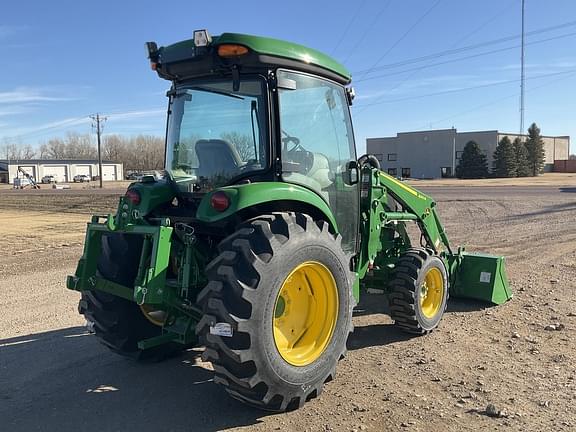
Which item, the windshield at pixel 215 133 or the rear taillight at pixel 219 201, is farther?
the windshield at pixel 215 133

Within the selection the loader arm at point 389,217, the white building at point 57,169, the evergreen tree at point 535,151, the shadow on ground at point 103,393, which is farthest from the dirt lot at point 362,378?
the white building at point 57,169

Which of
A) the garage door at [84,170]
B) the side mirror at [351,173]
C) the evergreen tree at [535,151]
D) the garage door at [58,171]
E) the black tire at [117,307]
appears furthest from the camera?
the garage door at [84,170]

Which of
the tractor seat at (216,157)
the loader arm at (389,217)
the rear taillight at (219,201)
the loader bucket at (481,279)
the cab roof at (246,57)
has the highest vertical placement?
the cab roof at (246,57)

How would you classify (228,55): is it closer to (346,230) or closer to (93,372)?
(346,230)

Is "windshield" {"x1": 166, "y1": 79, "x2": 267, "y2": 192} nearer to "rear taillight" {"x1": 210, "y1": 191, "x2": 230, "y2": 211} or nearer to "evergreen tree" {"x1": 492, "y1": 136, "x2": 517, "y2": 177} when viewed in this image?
"rear taillight" {"x1": 210, "y1": 191, "x2": 230, "y2": 211}

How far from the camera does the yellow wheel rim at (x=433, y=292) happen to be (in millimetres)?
6090

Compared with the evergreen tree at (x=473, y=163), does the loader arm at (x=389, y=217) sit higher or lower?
lower

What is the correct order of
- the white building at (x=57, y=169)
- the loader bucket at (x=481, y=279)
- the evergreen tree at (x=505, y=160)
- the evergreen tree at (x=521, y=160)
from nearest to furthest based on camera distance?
1. the loader bucket at (x=481, y=279)
2. the evergreen tree at (x=505, y=160)
3. the evergreen tree at (x=521, y=160)
4. the white building at (x=57, y=169)

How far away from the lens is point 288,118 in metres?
4.42

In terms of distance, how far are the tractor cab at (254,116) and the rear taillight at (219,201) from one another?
52cm

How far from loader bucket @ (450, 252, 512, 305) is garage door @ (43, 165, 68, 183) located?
10685 centimetres

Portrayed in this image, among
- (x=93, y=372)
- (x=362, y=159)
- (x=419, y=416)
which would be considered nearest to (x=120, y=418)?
(x=93, y=372)

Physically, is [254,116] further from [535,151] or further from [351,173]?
[535,151]

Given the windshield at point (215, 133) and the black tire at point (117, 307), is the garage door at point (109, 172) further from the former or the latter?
the windshield at point (215, 133)
